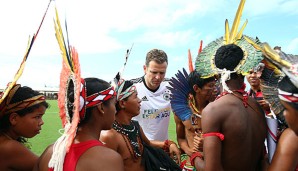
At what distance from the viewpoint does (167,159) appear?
3.92 m

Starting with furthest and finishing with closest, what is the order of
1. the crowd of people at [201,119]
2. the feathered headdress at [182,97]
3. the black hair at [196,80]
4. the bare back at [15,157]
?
the feathered headdress at [182,97] → the black hair at [196,80] → the bare back at [15,157] → the crowd of people at [201,119]

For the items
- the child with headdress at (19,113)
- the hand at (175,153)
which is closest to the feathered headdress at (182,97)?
the hand at (175,153)

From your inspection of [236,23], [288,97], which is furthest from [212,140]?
[236,23]

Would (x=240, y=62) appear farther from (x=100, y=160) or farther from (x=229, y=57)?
(x=100, y=160)

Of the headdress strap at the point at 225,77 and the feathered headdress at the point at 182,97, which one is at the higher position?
the headdress strap at the point at 225,77

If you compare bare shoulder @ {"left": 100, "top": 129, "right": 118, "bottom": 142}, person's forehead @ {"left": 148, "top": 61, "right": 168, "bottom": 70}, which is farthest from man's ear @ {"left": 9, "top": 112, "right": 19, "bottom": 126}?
person's forehead @ {"left": 148, "top": 61, "right": 168, "bottom": 70}

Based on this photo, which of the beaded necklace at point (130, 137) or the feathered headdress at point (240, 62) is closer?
the feathered headdress at point (240, 62)

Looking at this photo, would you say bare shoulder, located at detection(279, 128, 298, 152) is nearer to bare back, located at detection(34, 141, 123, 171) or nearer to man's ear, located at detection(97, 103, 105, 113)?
bare back, located at detection(34, 141, 123, 171)

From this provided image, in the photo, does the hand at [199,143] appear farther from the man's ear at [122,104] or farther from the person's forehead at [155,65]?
the person's forehead at [155,65]

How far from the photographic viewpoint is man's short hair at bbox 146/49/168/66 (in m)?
5.26

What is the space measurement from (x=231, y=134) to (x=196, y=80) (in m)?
1.43

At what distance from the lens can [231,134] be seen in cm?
275

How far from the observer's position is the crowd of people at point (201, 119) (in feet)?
7.41

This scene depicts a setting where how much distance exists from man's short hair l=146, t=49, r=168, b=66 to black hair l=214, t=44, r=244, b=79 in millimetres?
2305
